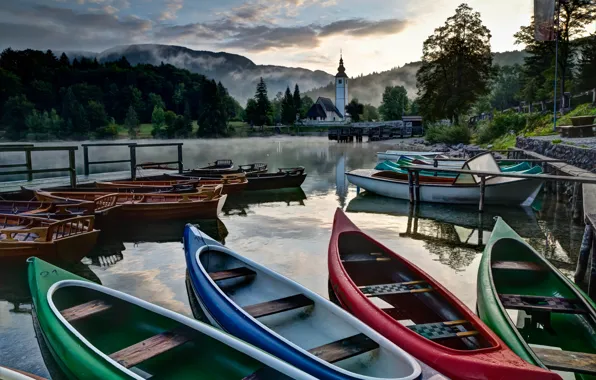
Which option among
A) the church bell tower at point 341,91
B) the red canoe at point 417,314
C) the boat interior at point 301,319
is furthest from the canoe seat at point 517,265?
the church bell tower at point 341,91

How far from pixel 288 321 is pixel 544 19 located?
21.8 m

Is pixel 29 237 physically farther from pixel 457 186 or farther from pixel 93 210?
pixel 457 186

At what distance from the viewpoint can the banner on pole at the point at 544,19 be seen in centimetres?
2098

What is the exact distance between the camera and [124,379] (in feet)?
A: 12.6

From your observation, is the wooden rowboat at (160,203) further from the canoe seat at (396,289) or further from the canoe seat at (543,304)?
the canoe seat at (543,304)

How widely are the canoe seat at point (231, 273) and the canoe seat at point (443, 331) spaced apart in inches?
102

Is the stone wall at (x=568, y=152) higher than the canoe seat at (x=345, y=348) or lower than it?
higher

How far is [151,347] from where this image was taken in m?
4.56

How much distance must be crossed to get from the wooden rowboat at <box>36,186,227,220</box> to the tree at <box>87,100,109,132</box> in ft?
371

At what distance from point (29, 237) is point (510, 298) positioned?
9.57 m

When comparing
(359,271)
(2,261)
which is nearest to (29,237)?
(2,261)

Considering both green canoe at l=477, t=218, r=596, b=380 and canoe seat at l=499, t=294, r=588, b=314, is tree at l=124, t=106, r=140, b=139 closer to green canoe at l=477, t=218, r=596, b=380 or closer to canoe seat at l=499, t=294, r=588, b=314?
green canoe at l=477, t=218, r=596, b=380

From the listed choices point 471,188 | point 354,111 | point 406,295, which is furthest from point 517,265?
point 354,111

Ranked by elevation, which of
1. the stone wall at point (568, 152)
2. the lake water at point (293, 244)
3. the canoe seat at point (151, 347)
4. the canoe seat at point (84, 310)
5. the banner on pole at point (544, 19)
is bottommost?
the lake water at point (293, 244)
